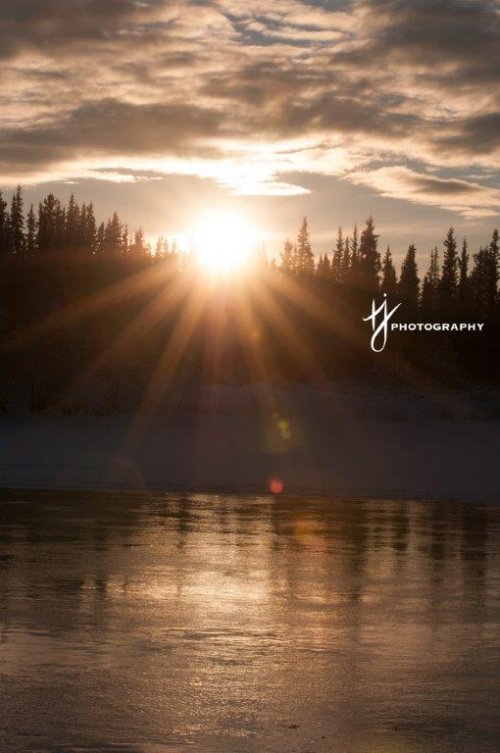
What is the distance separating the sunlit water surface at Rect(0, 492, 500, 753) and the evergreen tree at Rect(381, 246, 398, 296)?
96.1 m

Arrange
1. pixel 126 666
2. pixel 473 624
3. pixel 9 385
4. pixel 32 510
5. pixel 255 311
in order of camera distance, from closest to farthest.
→ pixel 126 666 < pixel 473 624 < pixel 32 510 < pixel 9 385 < pixel 255 311

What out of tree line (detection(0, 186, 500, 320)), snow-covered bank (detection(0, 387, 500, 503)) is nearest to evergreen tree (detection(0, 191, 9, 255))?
tree line (detection(0, 186, 500, 320))

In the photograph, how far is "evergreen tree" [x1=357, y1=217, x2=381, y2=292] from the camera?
12720 centimetres

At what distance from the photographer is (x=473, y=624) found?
941cm

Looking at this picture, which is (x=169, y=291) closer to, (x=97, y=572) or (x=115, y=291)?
(x=115, y=291)

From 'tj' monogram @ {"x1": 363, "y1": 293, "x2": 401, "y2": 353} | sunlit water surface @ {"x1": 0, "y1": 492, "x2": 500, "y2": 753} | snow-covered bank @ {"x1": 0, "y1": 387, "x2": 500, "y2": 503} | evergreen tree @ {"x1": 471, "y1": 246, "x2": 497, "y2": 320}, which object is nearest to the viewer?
sunlit water surface @ {"x1": 0, "y1": 492, "x2": 500, "y2": 753}

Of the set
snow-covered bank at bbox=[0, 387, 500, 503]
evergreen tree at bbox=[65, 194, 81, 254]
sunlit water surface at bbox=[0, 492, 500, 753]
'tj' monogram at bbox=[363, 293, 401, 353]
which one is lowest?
snow-covered bank at bbox=[0, 387, 500, 503]

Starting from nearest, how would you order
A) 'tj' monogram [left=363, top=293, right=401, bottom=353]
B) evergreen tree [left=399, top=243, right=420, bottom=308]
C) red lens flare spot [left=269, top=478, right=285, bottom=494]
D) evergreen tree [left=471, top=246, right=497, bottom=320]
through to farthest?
red lens flare spot [left=269, top=478, right=285, bottom=494], 'tj' monogram [left=363, top=293, right=401, bottom=353], evergreen tree [left=471, top=246, right=497, bottom=320], evergreen tree [left=399, top=243, right=420, bottom=308]

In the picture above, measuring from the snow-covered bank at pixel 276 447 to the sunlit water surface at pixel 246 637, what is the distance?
22.1ft

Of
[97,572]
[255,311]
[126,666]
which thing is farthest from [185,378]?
[126,666]

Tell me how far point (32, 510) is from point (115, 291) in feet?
153

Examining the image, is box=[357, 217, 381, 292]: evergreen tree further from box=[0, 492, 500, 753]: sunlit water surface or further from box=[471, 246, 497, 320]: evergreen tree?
box=[0, 492, 500, 753]: sunlit water surface

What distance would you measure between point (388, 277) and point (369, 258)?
598cm

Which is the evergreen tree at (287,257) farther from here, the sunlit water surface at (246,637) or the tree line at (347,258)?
the sunlit water surface at (246,637)
